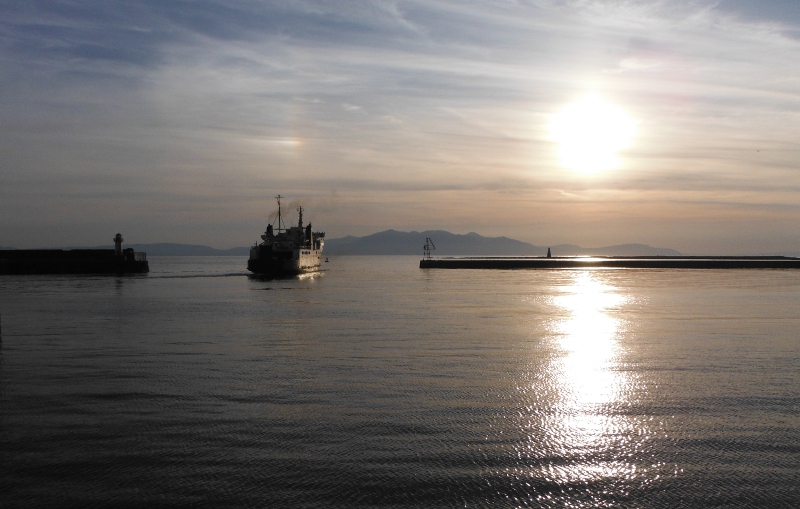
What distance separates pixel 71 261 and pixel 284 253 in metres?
32.0

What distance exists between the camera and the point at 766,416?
11734mm

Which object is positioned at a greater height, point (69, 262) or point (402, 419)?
point (69, 262)

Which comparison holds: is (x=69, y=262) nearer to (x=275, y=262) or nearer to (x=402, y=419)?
(x=275, y=262)

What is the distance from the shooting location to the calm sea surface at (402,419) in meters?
8.28

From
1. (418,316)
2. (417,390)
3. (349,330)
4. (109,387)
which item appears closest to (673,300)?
(418,316)

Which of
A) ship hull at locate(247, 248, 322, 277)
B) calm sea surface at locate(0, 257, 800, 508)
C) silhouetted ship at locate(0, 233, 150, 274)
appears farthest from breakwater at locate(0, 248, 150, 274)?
calm sea surface at locate(0, 257, 800, 508)

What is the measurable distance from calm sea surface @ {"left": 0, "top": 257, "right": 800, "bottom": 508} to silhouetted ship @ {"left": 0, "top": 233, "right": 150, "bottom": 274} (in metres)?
77.6

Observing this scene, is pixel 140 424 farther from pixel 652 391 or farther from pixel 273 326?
pixel 273 326

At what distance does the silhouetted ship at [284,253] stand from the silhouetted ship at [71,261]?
19.7m

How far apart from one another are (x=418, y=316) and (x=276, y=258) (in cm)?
6686

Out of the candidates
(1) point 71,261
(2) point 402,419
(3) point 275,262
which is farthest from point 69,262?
(2) point 402,419

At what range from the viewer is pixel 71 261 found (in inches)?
3802

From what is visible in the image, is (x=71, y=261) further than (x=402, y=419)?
Yes

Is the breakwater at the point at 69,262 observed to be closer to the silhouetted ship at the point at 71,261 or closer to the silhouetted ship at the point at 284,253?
the silhouetted ship at the point at 71,261
